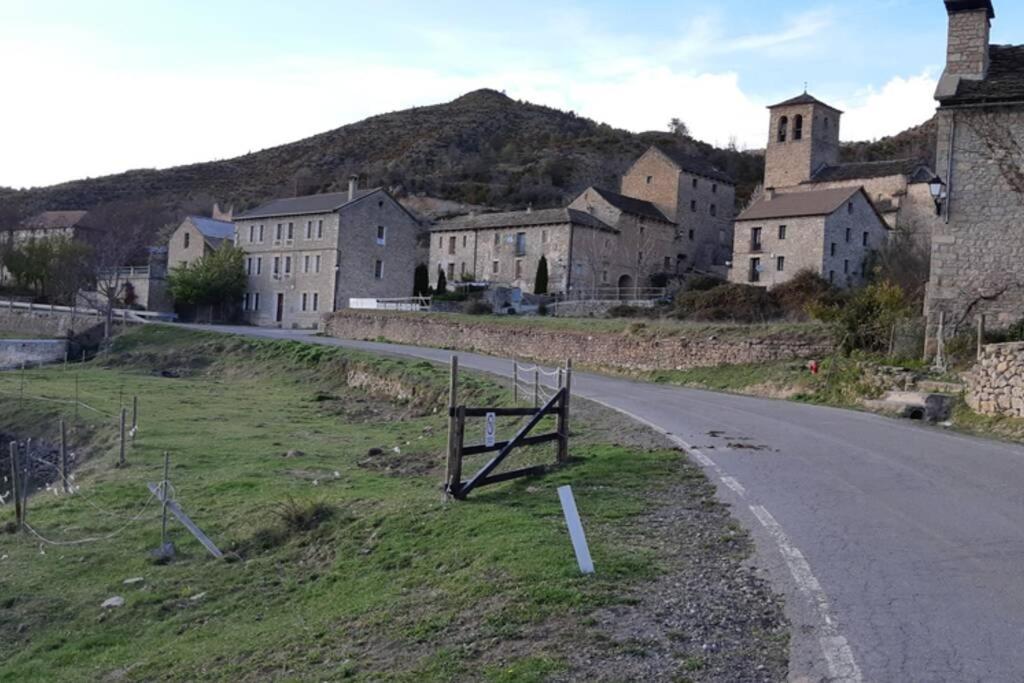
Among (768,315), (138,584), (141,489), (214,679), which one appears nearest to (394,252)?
(768,315)

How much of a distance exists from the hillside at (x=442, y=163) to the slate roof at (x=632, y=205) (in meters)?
28.0

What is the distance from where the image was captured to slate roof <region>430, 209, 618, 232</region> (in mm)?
66125

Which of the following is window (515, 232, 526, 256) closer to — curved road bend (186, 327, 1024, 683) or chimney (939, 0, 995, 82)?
chimney (939, 0, 995, 82)

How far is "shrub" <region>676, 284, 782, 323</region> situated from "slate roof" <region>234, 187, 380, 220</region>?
84.5 feet

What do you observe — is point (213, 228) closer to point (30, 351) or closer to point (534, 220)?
point (30, 351)

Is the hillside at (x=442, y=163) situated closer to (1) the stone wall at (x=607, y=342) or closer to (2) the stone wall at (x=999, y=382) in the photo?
(1) the stone wall at (x=607, y=342)

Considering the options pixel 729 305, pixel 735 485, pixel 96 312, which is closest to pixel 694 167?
pixel 729 305

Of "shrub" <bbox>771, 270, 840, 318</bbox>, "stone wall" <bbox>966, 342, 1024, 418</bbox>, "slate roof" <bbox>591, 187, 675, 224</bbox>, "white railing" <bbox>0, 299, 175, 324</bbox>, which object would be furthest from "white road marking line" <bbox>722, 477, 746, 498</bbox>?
"slate roof" <bbox>591, 187, 675, 224</bbox>

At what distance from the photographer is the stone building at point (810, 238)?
61.0m

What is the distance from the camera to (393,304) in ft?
190

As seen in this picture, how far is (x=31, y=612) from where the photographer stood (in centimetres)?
1247

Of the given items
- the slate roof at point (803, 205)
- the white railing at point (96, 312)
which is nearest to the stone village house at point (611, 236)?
the slate roof at point (803, 205)

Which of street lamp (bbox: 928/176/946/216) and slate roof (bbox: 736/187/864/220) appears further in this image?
slate roof (bbox: 736/187/864/220)

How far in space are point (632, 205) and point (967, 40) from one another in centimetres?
4801
